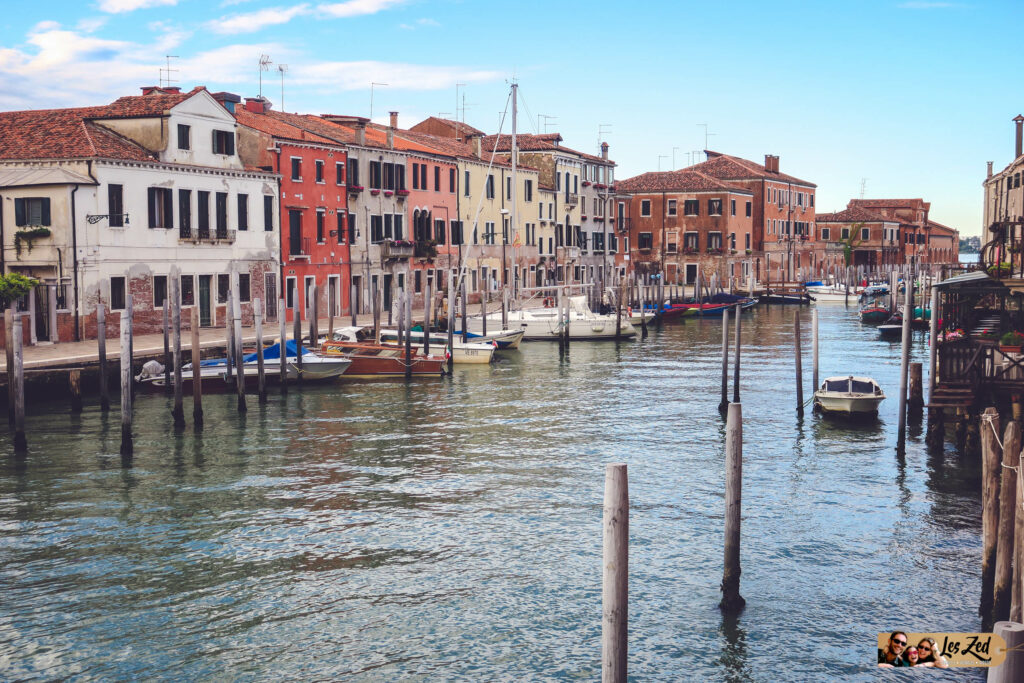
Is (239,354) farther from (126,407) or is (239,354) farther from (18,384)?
(18,384)

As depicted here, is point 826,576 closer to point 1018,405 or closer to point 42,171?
point 1018,405

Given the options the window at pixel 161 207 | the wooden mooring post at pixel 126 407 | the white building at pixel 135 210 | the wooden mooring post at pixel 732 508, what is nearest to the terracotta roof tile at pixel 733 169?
the white building at pixel 135 210

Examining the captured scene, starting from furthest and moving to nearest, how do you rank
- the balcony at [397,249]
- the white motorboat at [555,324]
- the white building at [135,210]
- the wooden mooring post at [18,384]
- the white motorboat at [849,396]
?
1. the balcony at [397,249]
2. the white motorboat at [555,324]
3. the white building at [135,210]
4. the white motorboat at [849,396]
5. the wooden mooring post at [18,384]

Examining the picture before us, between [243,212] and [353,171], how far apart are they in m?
7.85

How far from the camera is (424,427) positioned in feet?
76.9

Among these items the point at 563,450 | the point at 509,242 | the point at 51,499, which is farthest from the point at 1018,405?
the point at 509,242

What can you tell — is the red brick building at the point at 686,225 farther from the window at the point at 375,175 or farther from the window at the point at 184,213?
the window at the point at 184,213

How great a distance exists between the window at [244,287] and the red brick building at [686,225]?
44231 millimetres

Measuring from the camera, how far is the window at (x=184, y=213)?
36.0m

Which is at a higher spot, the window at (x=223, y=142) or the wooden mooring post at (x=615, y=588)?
the window at (x=223, y=142)

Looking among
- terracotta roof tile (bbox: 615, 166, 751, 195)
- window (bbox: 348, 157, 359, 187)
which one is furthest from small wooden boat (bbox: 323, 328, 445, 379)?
terracotta roof tile (bbox: 615, 166, 751, 195)

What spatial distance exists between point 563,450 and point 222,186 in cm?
2154

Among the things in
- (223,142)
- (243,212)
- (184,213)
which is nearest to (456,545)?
(184,213)

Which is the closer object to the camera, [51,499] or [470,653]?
[470,653]
